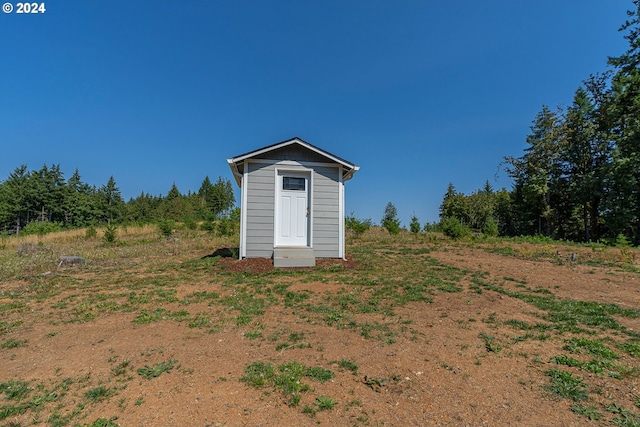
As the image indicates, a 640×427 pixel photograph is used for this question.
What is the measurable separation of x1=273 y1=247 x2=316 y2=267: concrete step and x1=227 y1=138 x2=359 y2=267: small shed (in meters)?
0.03

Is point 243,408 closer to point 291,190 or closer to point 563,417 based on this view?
point 563,417

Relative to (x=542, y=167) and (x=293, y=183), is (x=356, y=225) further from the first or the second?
(x=542, y=167)

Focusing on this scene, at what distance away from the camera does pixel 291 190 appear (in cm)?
855

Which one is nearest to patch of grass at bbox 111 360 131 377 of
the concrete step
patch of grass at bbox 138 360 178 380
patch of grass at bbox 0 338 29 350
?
patch of grass at bbox 138 360 178 380

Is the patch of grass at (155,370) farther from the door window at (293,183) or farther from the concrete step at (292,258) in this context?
the door window at (293,183)

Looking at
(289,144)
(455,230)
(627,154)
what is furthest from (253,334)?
(627,154)

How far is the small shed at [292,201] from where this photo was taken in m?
8.20

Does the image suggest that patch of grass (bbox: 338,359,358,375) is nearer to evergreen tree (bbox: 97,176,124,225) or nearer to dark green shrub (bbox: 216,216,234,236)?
dark green shrub (bbox: 216,216,234,236)

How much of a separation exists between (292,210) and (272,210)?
23.6 inches

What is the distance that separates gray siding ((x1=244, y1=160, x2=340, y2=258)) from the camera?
323 inches

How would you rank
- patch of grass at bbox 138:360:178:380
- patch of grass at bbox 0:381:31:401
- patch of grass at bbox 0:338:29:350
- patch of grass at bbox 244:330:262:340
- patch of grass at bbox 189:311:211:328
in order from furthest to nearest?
patch of grass at bbox 189:311:211:328, patch of grass at bbox 244:330:262:340, patch of grass at bbox 0:338:29:350, patch of grass at bbox 138:360:178:380, patch of grass at bbox 0:381:31:401

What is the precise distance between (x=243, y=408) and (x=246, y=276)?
4.72 meters

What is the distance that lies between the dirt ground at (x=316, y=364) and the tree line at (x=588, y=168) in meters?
14.3

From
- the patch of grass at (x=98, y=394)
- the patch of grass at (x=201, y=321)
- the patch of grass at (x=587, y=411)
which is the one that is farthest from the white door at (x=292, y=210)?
the patch of grass at (x=587, y=411)
